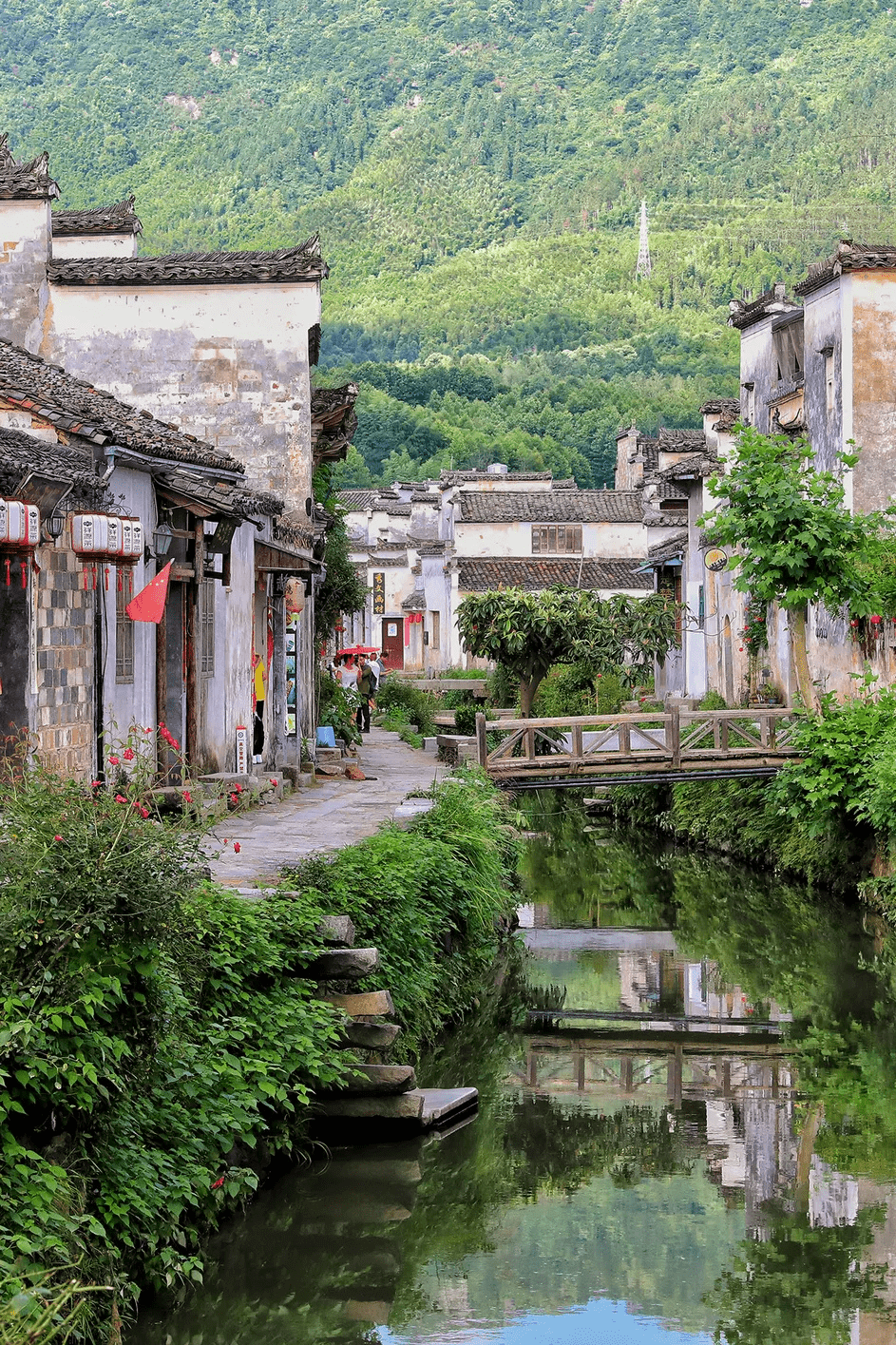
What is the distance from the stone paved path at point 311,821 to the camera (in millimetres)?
12352

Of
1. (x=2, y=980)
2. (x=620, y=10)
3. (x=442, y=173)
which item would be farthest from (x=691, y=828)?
(x=620, y=10)

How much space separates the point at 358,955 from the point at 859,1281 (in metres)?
3.62

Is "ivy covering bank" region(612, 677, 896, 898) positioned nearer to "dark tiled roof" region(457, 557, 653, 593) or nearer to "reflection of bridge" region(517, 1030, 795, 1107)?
"reflection of bridge" region(517, 1030, 795, 1107)

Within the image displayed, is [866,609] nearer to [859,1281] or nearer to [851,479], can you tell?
[851,479]

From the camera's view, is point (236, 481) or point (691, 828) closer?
point (236, 481)

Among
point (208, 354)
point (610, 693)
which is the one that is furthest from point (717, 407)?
point (208, 354)

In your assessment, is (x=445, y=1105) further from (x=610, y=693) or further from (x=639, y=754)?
(x=610, y=693)

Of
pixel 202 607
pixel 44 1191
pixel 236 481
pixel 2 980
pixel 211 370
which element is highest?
pixel 211 370

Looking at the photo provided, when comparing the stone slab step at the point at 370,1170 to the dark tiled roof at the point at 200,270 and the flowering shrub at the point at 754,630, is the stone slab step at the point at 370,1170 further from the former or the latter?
the flowering shrub at the point at 754,630

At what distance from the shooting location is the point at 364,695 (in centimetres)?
3303

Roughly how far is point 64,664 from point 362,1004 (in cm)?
418

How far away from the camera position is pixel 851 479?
25.5 m

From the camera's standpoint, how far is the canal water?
8766 mm

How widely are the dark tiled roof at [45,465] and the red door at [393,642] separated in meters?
53.1
